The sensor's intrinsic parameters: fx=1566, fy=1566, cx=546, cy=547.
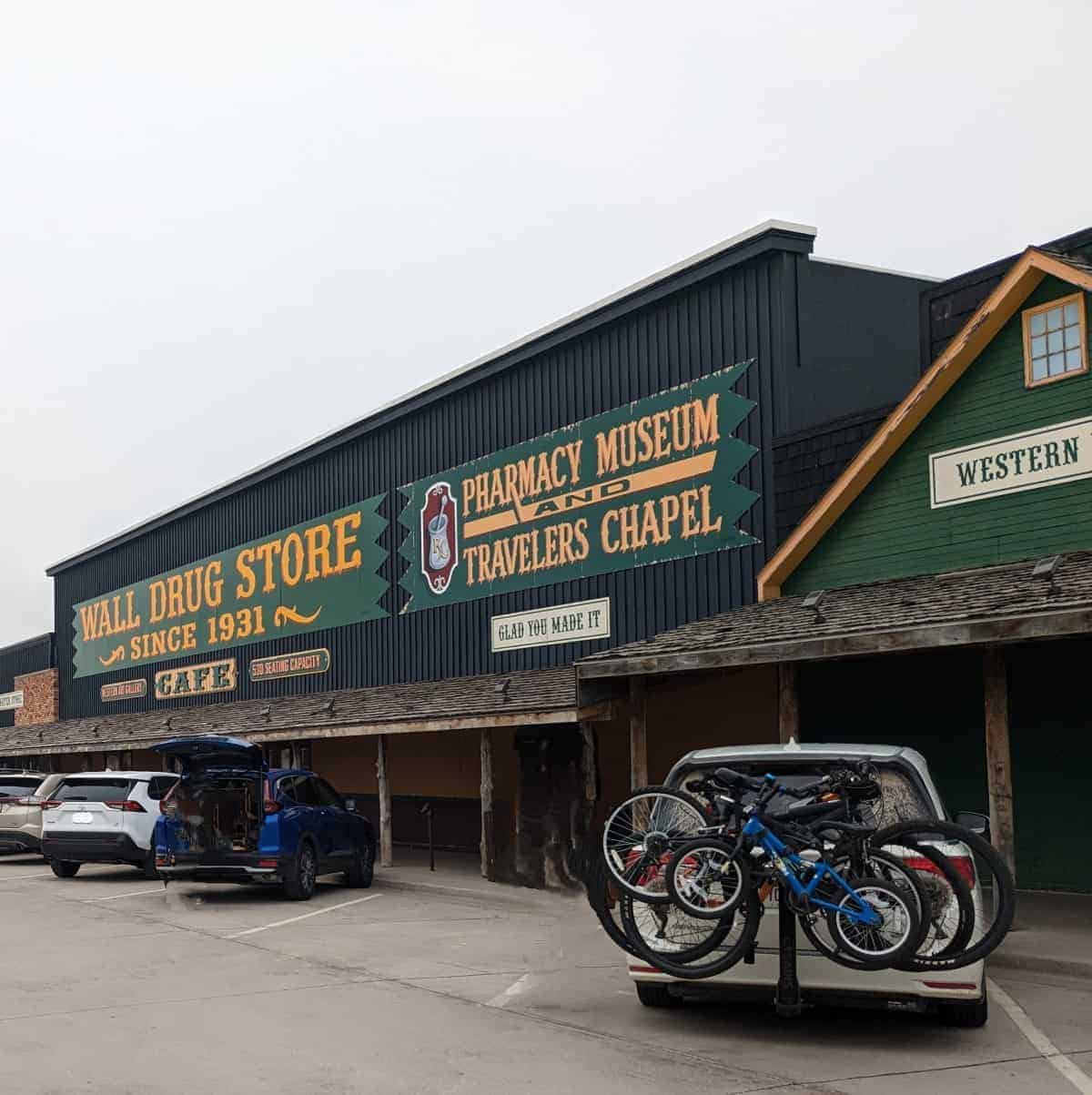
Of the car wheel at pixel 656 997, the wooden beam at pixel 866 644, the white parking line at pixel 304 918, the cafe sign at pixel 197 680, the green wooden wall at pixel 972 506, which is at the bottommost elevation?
the white parking line at pixel 304 918

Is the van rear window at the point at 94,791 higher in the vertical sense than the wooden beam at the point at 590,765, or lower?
lower

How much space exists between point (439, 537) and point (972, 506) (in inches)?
495

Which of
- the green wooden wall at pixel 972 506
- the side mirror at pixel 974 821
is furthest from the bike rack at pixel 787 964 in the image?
the green wooden wall at pixel 972 506

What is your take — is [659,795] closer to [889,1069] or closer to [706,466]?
[889,1069]

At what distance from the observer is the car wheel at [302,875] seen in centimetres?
1844

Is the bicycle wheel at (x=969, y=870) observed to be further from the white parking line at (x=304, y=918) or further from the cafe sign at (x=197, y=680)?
the cafe sign at (x=197, y=680)

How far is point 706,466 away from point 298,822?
23.6 feet

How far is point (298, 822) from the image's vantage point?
18688mm

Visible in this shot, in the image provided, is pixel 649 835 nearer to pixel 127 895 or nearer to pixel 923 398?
pixel 923 398

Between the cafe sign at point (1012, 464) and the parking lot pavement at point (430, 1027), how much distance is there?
5814mm

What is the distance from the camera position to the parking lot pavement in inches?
318

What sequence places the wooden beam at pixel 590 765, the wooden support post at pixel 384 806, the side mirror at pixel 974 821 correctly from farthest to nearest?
the wooden support post at pixel 384 806 → the wooden beam at pixel 590 765 → the side mirror at pixel 974 821

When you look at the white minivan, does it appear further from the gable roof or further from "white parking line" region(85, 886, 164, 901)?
"white parking line" region(85, 886, 164, 901)

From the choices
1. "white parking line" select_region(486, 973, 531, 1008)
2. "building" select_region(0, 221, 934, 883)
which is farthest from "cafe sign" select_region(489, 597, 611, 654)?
"white parking line" select_region(486, 973, 531, 1008)
